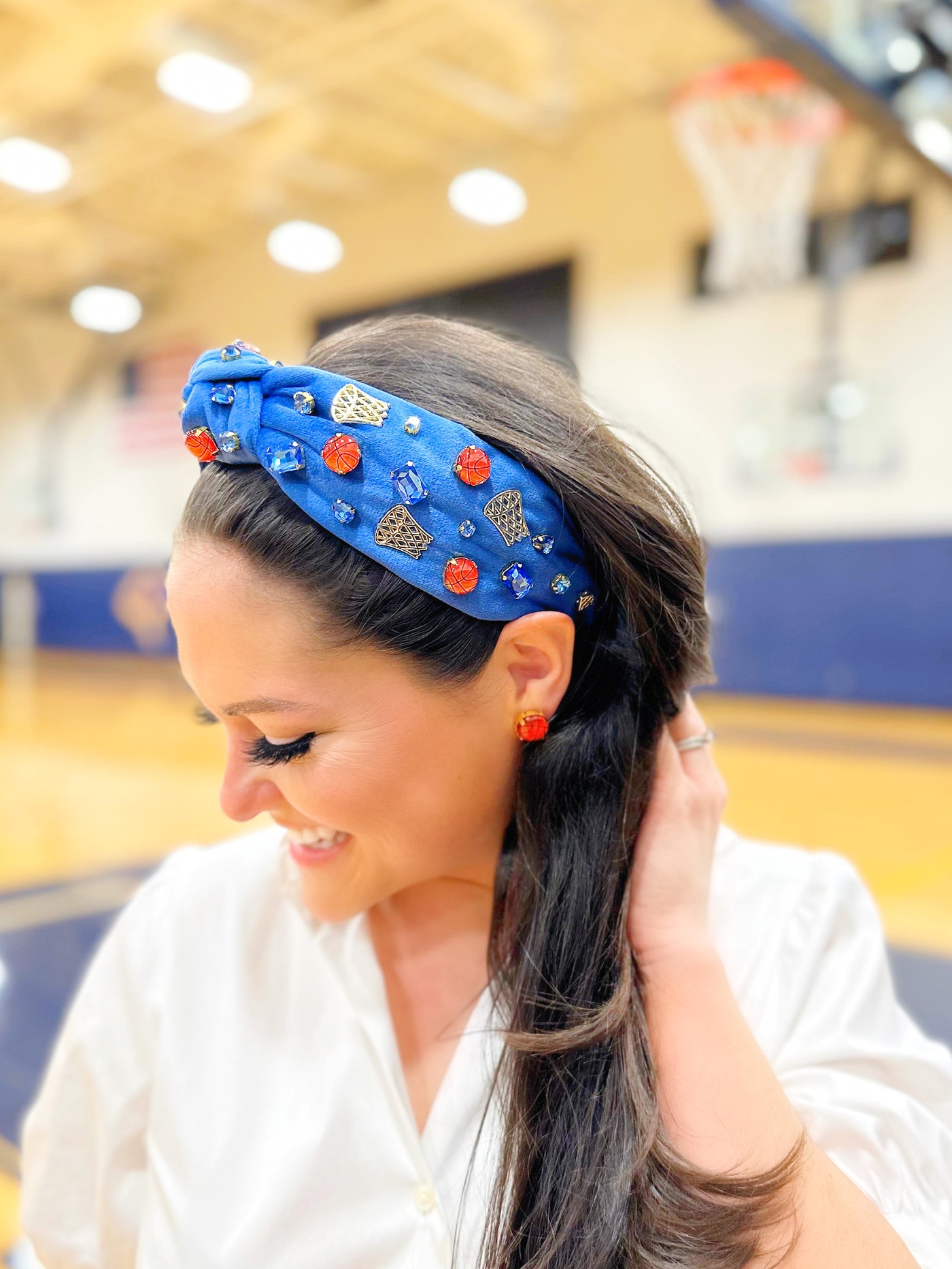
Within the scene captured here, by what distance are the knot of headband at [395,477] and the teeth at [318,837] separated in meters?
0.22

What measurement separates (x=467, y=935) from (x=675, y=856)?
0.21 meters

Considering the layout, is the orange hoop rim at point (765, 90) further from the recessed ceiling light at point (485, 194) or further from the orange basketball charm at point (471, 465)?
the orange basketball charm at point (471, 465)

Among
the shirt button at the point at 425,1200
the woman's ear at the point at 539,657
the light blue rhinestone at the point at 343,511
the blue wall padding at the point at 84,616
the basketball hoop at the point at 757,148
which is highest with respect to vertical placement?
the basketball hoop at the point at 757,148

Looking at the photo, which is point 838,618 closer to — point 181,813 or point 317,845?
point 181,813

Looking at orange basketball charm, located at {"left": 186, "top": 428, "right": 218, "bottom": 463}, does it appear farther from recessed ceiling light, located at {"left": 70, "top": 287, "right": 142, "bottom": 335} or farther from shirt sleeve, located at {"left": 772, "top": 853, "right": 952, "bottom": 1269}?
recessed ceiling light, located at {"left": 70, "top": 287, "right": 142, "bottom": 335}

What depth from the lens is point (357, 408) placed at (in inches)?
29.9

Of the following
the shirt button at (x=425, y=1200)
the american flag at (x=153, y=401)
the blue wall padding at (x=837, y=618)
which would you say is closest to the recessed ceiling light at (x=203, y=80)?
the blue wall padding at (x=837, y=618)

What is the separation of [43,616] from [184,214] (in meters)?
4.69

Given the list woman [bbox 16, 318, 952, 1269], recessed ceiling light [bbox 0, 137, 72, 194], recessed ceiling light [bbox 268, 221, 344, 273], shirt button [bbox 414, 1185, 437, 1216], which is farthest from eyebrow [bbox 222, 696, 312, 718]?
recessed ceiling light [bbox 268, 221, 344, 273]

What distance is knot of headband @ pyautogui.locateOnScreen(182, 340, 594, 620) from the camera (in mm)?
754

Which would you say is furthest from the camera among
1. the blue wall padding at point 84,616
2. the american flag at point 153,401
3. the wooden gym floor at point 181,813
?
the blue wall padding at point 84,616

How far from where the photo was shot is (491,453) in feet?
2.56

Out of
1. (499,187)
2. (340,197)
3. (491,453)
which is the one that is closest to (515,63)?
(499,187)

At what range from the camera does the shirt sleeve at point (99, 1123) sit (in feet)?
2.99
